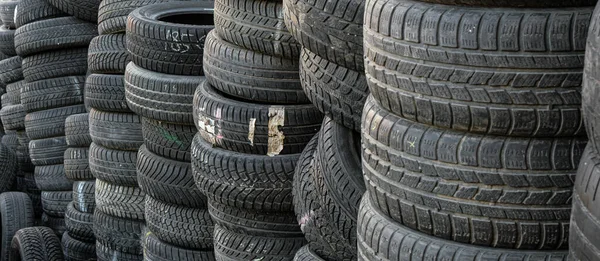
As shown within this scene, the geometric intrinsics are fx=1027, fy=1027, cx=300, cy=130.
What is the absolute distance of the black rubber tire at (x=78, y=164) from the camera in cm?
780

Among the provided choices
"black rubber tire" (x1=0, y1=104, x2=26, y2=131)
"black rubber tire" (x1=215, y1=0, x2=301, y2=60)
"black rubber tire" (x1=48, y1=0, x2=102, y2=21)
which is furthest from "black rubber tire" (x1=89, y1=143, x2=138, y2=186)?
"black rubber tire" (x1=0, y1=104, x2=26, y2=131)

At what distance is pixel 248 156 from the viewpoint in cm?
521

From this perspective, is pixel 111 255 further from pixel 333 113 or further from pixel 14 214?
pixel 333 113

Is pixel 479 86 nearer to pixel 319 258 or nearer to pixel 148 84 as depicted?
pixel 319 258

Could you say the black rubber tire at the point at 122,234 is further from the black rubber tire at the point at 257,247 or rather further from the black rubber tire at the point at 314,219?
the black rubber tire at the point at 314,219

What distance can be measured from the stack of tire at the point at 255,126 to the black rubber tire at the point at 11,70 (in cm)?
450

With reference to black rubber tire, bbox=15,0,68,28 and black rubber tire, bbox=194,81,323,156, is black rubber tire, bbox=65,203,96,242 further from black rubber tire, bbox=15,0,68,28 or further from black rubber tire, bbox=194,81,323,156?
black rubber tire, bbox=194,81,323,156

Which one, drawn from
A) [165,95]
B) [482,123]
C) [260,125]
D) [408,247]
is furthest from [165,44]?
[482,123]

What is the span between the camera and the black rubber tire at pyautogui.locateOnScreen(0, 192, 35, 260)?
8.21 meters

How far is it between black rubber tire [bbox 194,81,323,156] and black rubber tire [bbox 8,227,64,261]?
9.24 ft

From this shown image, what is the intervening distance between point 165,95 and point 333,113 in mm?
1945

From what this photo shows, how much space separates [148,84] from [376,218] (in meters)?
2.88

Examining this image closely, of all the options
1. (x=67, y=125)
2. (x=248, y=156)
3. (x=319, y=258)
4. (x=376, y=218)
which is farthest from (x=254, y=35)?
(x=67, y=125)

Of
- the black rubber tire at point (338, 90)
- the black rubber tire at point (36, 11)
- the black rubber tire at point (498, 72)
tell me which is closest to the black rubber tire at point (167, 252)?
the black rubber tire at point (338, 90)
